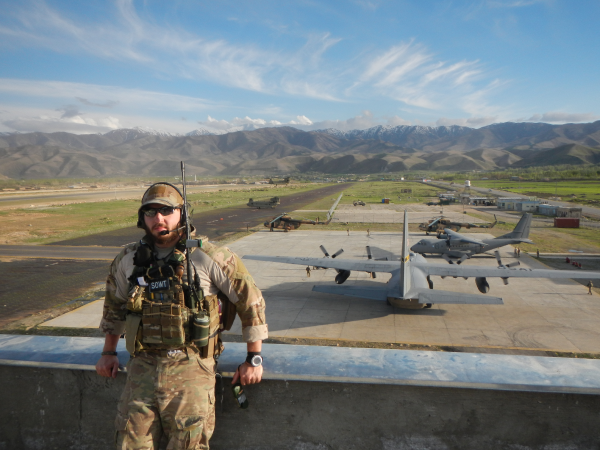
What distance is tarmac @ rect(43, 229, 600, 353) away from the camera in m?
15.0

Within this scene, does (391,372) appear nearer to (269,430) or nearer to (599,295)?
(269,430)


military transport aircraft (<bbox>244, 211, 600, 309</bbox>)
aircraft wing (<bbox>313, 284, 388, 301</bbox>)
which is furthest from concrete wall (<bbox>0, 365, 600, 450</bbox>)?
aircraft wing (<bbox>313, 284, 388, 301</bbox>)

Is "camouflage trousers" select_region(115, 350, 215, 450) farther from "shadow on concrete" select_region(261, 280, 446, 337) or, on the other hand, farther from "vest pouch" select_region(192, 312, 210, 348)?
"shadow on concrete" select_region(261, 280, 446, 337)

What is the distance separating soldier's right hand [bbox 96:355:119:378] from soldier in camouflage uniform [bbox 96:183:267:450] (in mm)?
10

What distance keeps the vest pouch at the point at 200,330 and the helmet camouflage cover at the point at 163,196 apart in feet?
4.47

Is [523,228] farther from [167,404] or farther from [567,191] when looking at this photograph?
[567,191]

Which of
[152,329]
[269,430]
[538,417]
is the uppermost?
[152,329]

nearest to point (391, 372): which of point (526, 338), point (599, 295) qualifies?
point (526, 338)

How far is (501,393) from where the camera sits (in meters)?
3.53

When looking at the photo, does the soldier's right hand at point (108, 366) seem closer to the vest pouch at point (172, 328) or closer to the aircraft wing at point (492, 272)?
the vest pouch at point (172, 328)

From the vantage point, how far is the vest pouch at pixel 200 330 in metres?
3.92

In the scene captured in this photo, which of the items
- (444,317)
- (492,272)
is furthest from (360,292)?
(492,272)

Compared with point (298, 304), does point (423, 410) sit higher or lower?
higher

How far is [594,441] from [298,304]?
53.0 ft
